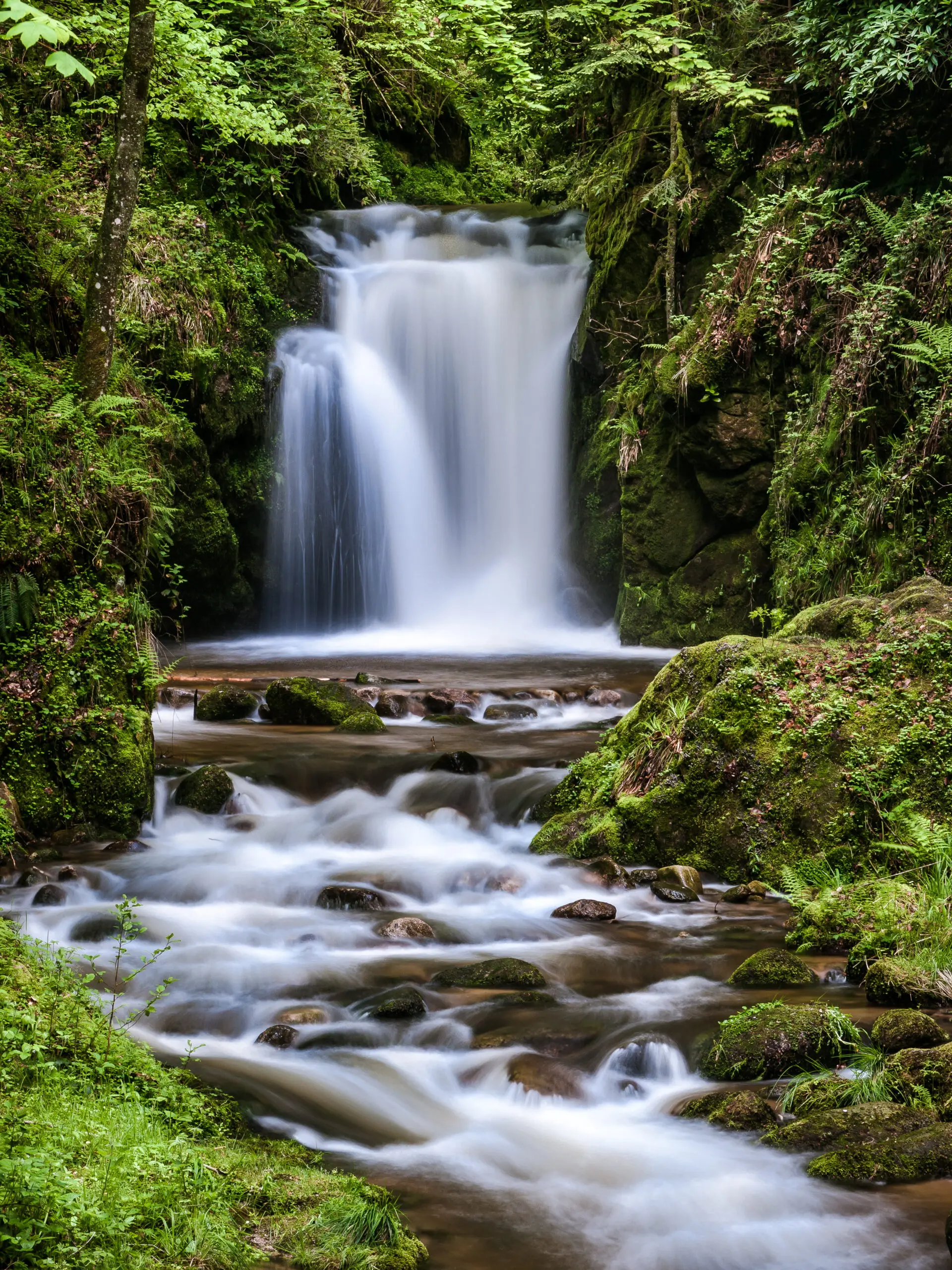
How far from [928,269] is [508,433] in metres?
8.25

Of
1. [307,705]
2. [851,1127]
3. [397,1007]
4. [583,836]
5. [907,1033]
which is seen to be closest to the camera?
[851,1127]

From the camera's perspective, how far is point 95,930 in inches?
236

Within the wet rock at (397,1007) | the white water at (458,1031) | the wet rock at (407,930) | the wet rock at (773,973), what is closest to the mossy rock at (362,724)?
the white water at (458,1031)

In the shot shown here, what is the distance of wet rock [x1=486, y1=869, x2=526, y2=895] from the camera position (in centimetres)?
700

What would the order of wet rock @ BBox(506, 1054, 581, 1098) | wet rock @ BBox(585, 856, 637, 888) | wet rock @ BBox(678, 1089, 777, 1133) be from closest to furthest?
wet rock @ BBox(678, 1089, 777, 1133) → wet rock @ BBox(506, 1054, 581, 1098) → wet rock @ BBox(585, 856, 637, 888)

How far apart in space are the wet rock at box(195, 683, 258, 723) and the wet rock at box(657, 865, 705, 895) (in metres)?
5.28

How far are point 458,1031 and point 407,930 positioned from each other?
120 cm

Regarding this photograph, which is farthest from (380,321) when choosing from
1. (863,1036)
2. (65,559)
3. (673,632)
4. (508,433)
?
(863,1036)

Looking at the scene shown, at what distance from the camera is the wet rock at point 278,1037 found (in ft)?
16.3

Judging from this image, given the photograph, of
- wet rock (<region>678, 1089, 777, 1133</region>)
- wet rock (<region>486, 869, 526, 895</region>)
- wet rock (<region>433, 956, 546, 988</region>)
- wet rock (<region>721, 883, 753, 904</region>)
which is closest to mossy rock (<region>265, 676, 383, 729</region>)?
wet rock (<region>486, 869, 526, 895</region>)

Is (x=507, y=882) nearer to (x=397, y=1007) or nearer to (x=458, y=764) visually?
(x=458, y=764)

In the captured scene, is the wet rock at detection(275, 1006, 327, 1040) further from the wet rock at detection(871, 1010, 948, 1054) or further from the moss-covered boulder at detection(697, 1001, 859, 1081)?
the wet rock at detection(871, 1010, 948, 1054)

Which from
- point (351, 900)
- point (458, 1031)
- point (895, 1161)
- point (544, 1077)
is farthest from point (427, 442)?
point (895, 1161)

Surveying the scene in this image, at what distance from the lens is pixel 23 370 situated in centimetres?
782
